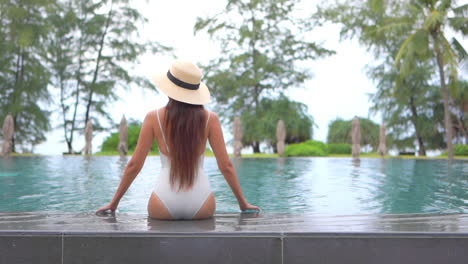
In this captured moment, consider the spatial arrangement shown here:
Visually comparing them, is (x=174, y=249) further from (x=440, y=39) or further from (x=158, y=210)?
(x=440, y=39)

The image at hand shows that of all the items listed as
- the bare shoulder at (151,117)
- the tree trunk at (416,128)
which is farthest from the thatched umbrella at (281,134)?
the bare shoulder at (151,117)

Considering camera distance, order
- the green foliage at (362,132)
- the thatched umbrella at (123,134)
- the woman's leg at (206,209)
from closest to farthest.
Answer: the woman's leg at (206,209)
the thatched umbrella at (123,134)
the green foliage at (362,132)

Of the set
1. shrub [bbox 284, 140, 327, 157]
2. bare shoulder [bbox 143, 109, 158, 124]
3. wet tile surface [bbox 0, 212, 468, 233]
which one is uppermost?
bare shoulder [bbox 143, 109, 158, 124]

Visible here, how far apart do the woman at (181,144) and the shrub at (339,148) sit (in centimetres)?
2450

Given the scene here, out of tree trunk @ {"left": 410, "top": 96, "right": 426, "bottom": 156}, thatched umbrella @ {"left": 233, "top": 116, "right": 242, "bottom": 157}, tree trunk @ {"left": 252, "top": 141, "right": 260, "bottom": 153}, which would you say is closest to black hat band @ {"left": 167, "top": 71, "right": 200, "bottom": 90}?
thatched umbrella @ {"left": 233, "top": 116, "right": 242, "bottom": 157}

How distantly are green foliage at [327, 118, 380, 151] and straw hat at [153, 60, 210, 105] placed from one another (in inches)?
1050

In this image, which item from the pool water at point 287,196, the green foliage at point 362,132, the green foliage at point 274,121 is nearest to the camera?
the pool water at point 287,196

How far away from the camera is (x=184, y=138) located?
2.97m

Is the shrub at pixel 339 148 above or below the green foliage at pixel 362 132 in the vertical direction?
below

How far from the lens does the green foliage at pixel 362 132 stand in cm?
2833

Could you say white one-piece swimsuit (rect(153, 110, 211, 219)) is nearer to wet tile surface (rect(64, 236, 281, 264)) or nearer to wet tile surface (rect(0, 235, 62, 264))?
wet tile surface (rect(64, 236, 281, 264))

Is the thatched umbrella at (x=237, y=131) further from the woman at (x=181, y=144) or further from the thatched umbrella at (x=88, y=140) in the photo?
the woman at (x=181, y=144)

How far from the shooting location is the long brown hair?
2971 mm

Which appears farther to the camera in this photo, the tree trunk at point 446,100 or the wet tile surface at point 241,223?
the tree trunk at point 446,100
